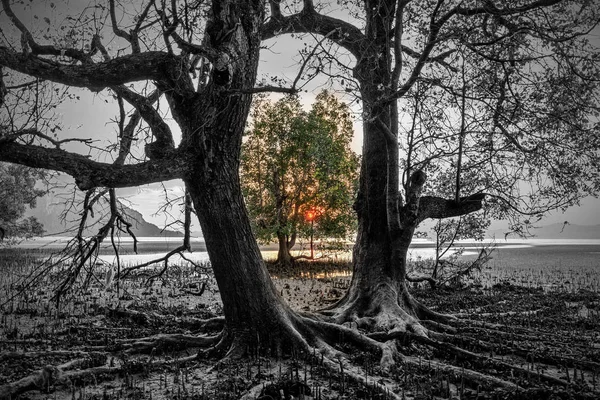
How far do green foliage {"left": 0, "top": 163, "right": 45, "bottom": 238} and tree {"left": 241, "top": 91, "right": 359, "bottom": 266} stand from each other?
54.8ft

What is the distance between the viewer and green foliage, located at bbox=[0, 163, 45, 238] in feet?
98.1

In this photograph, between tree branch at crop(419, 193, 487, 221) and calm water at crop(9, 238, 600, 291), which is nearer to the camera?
tree branch at crop(419, 193, 487, 221)

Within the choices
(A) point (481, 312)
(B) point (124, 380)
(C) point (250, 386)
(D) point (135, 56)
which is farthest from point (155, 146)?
(A) point (481, 312)

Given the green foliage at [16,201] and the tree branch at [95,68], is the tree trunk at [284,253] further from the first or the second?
the tree branch at [95,68]

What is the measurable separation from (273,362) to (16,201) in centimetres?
3139

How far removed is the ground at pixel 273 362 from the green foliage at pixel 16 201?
23.2 meters

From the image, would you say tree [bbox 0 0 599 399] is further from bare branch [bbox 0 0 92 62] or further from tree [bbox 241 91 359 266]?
tree [bbox 241 91 359 266]

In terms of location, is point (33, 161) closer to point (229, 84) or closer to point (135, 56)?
point (135, 56)

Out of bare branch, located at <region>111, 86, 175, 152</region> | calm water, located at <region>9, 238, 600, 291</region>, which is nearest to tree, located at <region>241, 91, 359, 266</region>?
calm water, located at <region>9, 238, 600, 291</region>

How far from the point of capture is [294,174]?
24672mm

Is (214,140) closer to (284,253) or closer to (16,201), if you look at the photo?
(284,253)

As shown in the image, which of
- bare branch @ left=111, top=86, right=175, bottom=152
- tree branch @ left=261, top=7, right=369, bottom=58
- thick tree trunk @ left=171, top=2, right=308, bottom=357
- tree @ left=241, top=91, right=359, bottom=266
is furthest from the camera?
tree @ left=241, top=91, right=359, bottom=266

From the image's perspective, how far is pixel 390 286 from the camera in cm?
911

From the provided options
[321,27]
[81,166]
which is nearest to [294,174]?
[321,27]
